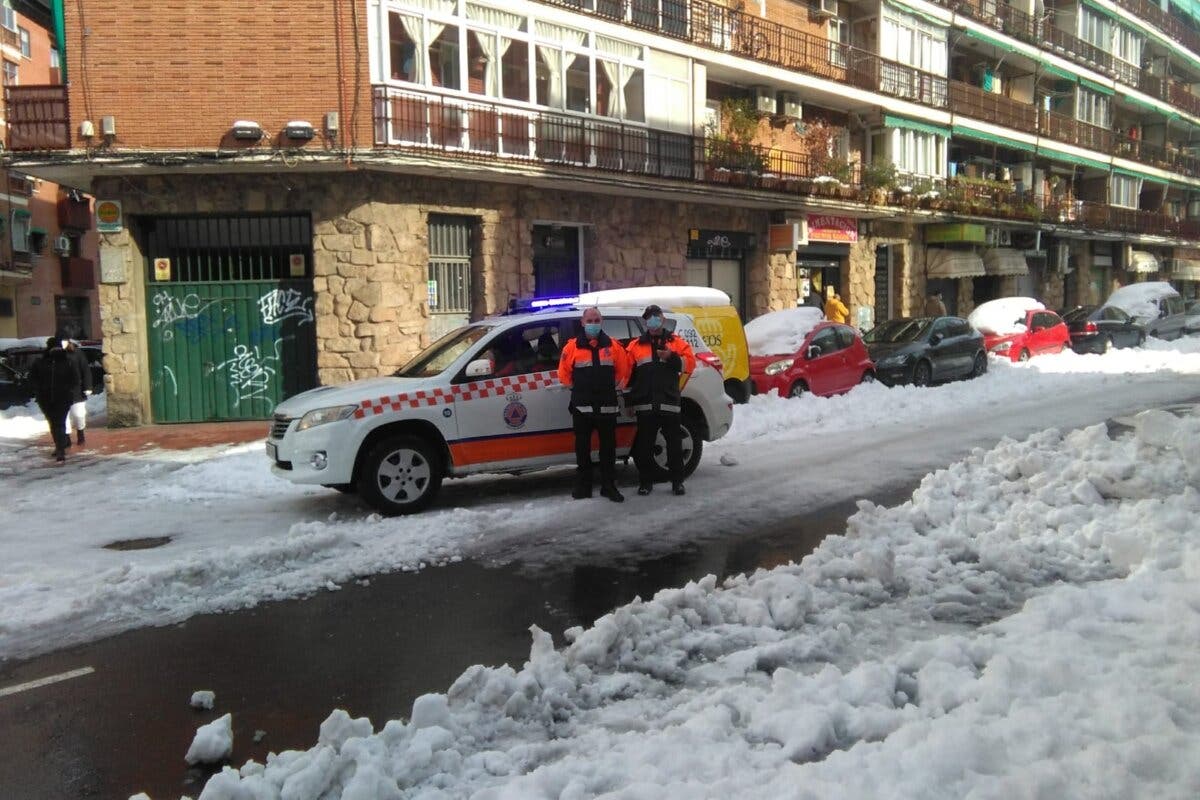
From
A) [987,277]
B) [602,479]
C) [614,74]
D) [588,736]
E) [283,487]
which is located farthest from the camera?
[987,277]

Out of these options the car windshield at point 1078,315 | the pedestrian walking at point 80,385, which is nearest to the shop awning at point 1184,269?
the car windshield at point 1078,315

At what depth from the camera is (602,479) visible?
9.45 meters

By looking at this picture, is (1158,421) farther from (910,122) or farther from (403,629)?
(910,122)

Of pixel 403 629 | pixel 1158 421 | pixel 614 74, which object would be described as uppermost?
pixel 614 74

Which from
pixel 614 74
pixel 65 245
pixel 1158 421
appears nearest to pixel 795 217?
pixel 614 74

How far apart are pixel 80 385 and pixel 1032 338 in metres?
20.6

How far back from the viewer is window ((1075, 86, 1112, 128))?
40094 mm

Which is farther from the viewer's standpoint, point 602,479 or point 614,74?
point 614,74

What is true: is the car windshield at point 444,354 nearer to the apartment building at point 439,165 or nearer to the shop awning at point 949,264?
the apartment building at point 439,165

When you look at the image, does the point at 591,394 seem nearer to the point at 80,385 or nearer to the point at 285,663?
the point at 285,663

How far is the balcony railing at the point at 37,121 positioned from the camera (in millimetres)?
16188

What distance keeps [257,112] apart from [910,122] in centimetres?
2046

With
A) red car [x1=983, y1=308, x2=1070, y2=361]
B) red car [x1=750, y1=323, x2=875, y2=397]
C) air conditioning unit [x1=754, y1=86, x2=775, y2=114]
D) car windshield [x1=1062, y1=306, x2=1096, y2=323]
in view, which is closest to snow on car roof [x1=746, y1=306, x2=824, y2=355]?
red car [x1=750, y1=323, x2=875, y2=397]

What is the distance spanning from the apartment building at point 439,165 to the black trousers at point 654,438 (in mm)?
8572
